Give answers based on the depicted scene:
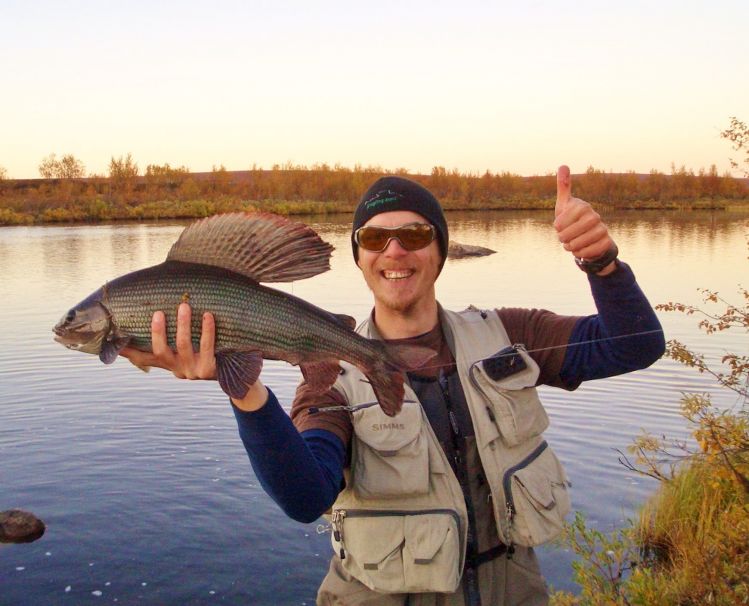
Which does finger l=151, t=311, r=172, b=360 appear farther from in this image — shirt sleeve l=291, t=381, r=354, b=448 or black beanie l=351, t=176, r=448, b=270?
black beanie l=351, t=176, r=448, b=270

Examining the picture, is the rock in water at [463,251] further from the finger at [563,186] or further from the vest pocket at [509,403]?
the finger at [563,186]

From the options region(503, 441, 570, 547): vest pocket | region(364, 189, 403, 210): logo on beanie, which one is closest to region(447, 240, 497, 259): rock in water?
region(364, 189, 403, 210): logo on beanie

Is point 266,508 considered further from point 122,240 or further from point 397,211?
point 122,240

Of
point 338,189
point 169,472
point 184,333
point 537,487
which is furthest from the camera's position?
point 338,189

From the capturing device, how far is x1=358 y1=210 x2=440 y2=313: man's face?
12.1 ft

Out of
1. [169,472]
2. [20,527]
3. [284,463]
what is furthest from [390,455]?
[169,472]

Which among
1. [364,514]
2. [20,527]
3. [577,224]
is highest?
[577,224]

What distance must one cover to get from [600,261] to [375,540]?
149 cm

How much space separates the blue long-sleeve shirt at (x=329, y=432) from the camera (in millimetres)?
2744

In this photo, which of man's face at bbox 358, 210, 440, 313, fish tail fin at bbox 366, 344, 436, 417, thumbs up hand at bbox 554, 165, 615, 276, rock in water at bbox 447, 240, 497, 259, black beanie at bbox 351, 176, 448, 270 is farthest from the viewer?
rock in water at bbox 447, 240, 497, 259

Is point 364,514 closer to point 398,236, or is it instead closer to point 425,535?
point 425,535

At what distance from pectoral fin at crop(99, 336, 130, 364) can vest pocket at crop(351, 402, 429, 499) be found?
1069 mm

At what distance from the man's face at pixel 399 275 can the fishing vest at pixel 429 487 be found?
14.0 inches

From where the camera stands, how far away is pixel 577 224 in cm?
307
